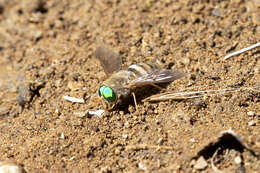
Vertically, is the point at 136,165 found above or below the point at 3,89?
below

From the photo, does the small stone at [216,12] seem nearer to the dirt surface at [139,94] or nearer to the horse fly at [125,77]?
the dirt surface at [139,94]

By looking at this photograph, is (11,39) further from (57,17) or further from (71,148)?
(71,148)

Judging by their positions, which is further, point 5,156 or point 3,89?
point 3,89

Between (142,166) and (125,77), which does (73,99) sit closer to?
(125,77)

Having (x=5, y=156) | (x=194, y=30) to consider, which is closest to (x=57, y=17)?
(x=194, y=30)

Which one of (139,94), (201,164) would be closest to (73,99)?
(139,94)

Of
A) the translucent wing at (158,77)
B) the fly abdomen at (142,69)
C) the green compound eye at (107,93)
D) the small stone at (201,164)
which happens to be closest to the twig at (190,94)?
the translucent wing at (158,77)

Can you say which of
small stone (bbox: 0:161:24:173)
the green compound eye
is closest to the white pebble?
the green compound eye
